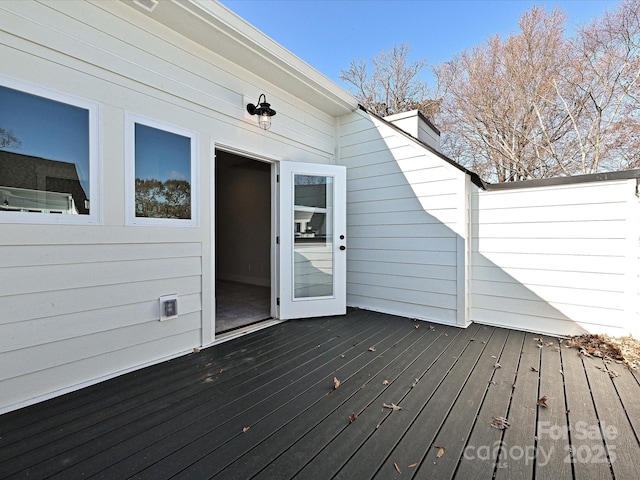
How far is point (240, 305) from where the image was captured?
171 inches

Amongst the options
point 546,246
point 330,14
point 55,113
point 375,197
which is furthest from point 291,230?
point 330,14

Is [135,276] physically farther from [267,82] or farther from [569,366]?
[569,366]

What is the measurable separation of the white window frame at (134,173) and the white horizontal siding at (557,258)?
10.2 ft

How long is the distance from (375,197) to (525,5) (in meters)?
7.22

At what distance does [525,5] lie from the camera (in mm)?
7105

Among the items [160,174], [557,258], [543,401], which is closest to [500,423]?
[543,401]

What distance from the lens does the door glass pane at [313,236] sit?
3.68m

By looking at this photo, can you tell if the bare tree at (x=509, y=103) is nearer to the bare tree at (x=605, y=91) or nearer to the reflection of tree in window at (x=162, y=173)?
the bare tree at (x=605, y=91)

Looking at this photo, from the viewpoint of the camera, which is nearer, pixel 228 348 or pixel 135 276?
pixel 135 276

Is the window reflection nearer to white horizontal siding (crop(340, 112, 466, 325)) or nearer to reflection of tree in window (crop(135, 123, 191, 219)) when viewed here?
reflection of tree in window (crop(135, 123, 191, 219))

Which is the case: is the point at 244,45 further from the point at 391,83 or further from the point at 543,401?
the point at 391,83

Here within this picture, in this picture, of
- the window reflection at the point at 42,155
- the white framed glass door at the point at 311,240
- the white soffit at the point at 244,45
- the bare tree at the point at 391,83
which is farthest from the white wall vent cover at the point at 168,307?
the bare tree at the point at 391,83

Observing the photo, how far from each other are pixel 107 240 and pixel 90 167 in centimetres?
53

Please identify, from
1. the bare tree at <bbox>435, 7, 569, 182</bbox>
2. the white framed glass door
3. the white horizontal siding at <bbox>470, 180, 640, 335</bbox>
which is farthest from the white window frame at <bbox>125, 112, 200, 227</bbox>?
the bare tree at <bbox>435, 7, 569, 182</bbox>
